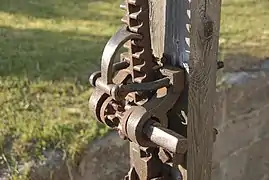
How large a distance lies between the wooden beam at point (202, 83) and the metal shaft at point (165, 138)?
0.07 m

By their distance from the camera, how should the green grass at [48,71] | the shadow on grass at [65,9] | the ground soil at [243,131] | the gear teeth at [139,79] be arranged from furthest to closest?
1. the shadow on grass at [65,9]
2. the ground soil at [243,131]
3. the green grass at [48,71]
4. the gear teeth at [139,79]

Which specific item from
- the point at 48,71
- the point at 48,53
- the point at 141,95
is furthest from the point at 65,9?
the point at 141,95

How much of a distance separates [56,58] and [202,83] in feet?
5.60

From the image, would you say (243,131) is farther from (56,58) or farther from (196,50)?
(196,50)

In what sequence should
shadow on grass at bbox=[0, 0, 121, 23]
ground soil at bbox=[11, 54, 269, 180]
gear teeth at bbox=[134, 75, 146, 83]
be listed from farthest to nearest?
shadow on grass at bbox=[0, 0, 121, 23]
ground soil at bbox=[11, 54, 269, 180]
gear teeth at bbox=[134, 75, 146, 83]

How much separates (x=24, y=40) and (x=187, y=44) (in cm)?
195

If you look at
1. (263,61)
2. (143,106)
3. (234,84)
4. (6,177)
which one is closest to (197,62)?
(143,106)

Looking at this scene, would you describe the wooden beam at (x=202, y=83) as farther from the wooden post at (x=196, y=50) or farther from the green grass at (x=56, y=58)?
the green grass at (x=56, y=58)

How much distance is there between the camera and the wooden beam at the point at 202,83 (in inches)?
49.9

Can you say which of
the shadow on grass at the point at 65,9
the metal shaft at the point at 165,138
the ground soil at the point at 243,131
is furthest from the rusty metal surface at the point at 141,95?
the shadow on grass at the point at 65,9

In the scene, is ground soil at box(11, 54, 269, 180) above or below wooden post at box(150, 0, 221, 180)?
below

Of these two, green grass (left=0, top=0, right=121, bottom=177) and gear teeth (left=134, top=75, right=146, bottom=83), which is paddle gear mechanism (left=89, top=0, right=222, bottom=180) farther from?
green grass (left=0, top=0, right=121, bottom=177)

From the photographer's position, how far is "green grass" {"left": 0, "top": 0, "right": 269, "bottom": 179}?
2336 millimetres

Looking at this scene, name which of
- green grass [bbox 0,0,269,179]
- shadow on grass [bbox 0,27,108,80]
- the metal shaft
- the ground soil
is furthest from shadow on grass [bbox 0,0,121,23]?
the metal shaft
